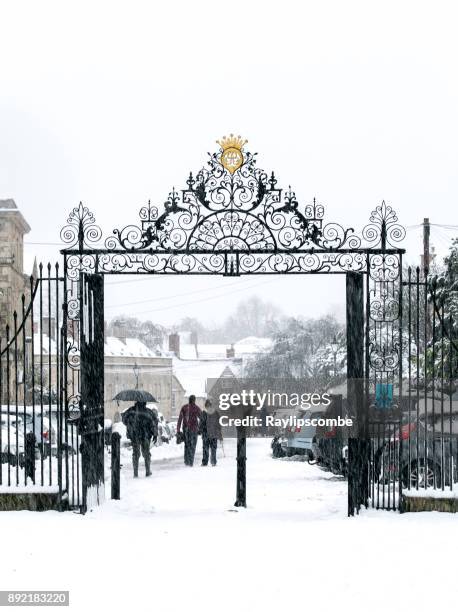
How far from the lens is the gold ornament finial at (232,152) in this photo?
12492 millimetres

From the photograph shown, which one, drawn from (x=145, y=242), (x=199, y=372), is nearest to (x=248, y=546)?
(x=145, y=242)

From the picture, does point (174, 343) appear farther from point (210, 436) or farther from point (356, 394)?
point (356, 394)

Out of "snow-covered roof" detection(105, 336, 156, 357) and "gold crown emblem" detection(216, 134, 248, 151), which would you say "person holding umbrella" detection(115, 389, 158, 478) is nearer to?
"gold crown emblem" detection(216, 134, 248, 151)

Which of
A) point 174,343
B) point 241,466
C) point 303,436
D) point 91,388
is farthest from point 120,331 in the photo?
point 91,388

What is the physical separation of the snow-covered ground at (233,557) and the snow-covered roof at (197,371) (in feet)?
230

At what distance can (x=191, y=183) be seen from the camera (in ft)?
41.3

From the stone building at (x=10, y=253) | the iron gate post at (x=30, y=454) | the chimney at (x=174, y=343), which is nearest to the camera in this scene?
the iron gate post at (x=30, y=454)

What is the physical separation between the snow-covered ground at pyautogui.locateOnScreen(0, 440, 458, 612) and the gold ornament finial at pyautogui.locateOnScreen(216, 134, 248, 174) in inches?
178

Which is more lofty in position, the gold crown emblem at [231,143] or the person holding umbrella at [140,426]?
the gold crown emblem at [231,143]

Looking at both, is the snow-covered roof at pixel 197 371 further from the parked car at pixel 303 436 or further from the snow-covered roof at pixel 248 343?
the parked car at pixel 303 436

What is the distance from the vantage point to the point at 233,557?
9.60 metres

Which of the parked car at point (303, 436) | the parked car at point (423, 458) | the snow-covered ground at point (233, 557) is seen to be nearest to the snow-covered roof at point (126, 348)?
the parked car at point (303, 436)

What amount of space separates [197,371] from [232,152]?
76.8m

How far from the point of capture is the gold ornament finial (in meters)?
12.5
